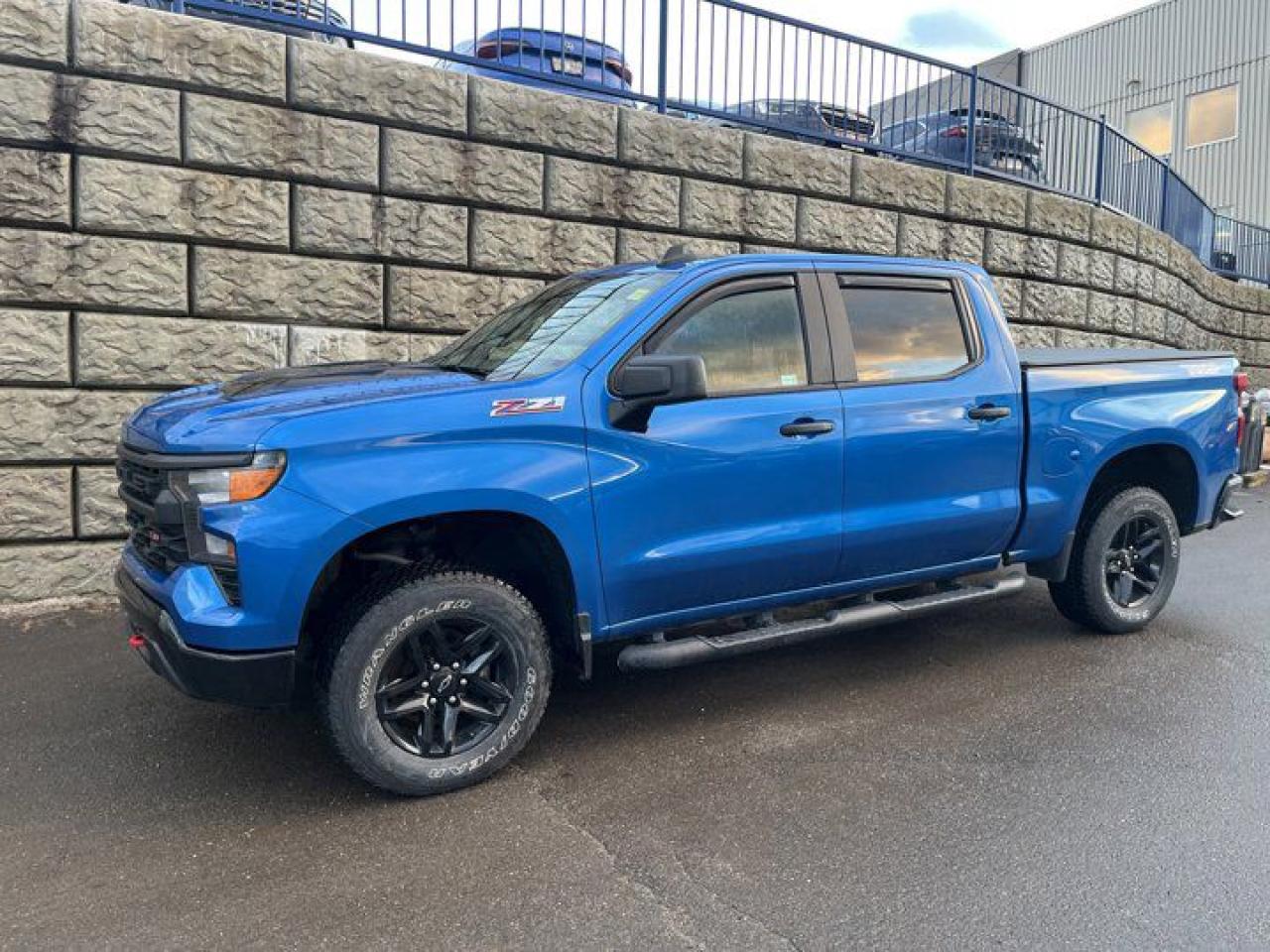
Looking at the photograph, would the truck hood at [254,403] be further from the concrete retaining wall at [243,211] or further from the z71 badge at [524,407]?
the concrete retaining wall at [243,211]

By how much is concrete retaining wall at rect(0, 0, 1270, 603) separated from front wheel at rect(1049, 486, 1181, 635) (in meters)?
4.02

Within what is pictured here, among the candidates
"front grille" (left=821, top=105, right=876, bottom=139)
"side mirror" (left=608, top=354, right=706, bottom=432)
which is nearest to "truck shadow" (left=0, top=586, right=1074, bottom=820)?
"side mirror" (left=608, top=354, right=706, bottom=432)

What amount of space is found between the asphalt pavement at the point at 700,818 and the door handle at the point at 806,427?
120cm

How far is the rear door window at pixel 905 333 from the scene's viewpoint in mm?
4426

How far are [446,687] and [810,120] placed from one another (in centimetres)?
709

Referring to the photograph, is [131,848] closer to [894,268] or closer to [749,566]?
[749,566]

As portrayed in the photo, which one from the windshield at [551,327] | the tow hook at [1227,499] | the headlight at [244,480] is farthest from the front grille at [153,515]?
the tow hook at [1227,499]

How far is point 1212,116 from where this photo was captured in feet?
82.2

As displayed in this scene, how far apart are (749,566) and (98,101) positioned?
4654mm

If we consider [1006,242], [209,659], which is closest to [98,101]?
[209,659]

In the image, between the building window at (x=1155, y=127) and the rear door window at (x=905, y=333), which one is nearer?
the rear door window at (x=905, y=333)

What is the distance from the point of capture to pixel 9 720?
4.14m

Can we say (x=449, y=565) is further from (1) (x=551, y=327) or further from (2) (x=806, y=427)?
(2) (x=806, y=427)

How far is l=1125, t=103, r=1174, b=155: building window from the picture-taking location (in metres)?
25.9
